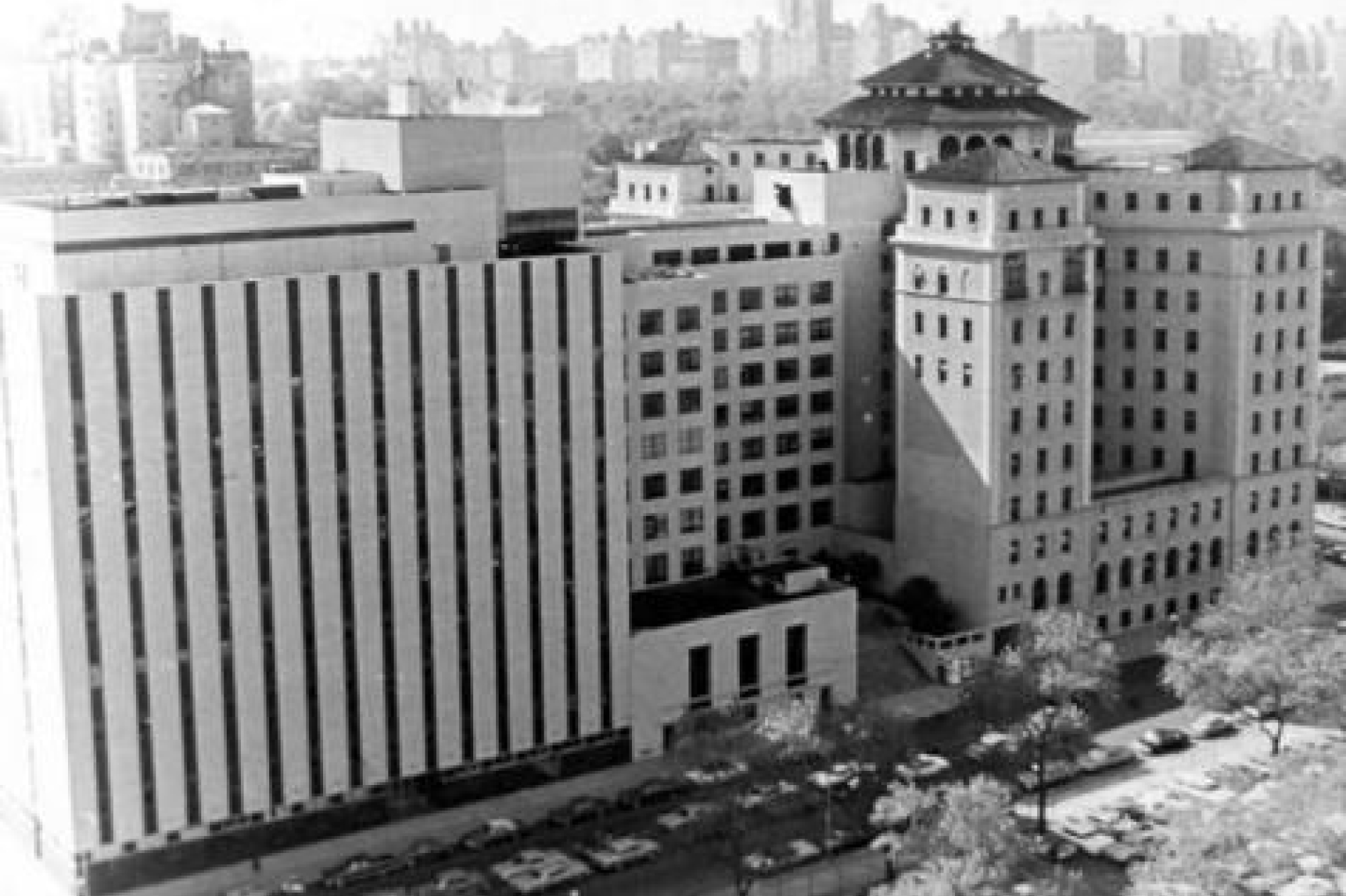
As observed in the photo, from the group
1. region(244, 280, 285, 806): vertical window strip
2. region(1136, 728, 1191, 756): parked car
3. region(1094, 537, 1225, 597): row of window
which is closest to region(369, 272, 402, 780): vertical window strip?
region(244, 280, 285, 806): vertical window strip

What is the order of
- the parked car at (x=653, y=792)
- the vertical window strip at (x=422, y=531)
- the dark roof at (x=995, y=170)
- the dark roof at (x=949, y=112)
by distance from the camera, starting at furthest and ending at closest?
the dark roof at (x=949, y=112) < the dark roof at (x=995, y=170) < the parked car at (x=653, y=792) < the vertical window strip at (x=422, y=531)

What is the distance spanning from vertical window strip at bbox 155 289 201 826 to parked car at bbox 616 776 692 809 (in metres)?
15.9

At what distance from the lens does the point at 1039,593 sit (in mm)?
87750

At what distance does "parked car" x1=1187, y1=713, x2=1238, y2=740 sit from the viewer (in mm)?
79188

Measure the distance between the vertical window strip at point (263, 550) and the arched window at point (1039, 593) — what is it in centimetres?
3678

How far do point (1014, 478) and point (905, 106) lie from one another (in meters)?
21.3

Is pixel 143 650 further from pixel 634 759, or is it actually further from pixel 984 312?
pixel 984 312

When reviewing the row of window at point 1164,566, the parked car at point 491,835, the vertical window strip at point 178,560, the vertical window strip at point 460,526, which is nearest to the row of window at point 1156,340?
the row of window at point 1164,566

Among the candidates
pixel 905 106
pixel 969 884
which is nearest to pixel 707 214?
pixel 905 106

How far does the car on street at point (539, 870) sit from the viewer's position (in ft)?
212

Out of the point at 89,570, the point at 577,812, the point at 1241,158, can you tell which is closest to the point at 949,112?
the point at 1241,158

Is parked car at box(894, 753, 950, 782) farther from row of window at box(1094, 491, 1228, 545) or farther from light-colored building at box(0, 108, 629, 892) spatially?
row of window at box(1094, 491, 1228, 545)

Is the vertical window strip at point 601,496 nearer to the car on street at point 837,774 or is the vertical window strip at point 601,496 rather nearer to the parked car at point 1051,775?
the car on street at point 837,774

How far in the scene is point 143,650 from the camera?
6319 centimetres
